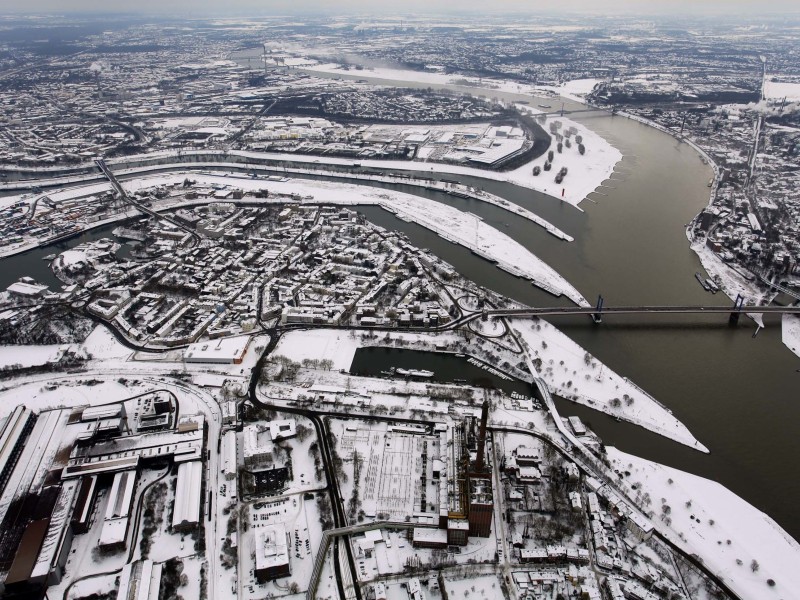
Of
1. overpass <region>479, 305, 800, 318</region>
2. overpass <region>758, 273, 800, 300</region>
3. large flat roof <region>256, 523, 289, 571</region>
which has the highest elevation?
large flat roof <region>256, 523, 289, 571</region>

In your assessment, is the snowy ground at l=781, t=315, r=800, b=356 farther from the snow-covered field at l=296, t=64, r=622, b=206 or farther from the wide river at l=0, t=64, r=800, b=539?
the snow-covered field at l=296, t=64, r=622, b=206

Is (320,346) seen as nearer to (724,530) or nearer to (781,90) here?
(724,530)

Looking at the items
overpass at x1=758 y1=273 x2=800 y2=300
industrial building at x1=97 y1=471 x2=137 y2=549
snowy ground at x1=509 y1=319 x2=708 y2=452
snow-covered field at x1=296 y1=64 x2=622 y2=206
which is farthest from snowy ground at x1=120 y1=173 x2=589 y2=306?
industrial building at x1=97 y1=471 x2=137 y2=549

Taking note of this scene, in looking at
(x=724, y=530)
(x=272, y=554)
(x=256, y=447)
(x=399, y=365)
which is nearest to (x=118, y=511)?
(x=256, y=447)

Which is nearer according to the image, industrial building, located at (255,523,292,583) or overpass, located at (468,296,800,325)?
industrial building, located at (255,523,292,583)

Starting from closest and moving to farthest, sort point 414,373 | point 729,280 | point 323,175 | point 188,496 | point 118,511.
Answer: point 118,511 → point 188,496 → point 414,373 → point 729,280 → point 323,175
